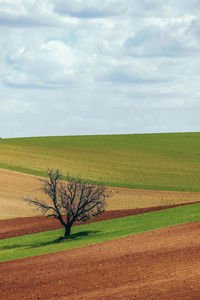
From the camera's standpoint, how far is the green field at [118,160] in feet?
217

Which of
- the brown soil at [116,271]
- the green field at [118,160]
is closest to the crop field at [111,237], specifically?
the brown soil at [116,271]

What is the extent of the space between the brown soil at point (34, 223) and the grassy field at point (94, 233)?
2.12 m

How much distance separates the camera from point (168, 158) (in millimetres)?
82688

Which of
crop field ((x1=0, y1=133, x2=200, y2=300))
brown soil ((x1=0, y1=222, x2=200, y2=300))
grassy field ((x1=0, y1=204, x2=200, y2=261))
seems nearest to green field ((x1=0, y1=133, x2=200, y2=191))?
crop field ((x1=0, y1=133, x2=200, y2=300))

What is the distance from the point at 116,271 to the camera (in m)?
23.5

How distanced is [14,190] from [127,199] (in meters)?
13.1

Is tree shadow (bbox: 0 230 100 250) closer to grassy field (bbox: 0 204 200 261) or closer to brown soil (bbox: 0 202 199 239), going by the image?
grassy field (bbox: 0 204 200 261)

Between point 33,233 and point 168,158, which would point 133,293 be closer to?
point 33,233

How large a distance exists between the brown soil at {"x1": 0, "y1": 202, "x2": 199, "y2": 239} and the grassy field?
83.3 inches

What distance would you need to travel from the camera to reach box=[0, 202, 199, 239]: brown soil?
42513 millimetres

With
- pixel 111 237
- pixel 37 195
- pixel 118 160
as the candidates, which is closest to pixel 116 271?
pixel 111 237

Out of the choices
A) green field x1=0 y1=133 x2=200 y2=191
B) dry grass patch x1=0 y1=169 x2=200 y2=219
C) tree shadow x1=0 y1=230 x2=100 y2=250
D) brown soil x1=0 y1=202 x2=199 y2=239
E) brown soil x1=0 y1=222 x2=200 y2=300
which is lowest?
brown soil x1=0 y1=222 x2=200 y2=300

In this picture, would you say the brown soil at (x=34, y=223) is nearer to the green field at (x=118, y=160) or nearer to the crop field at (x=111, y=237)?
the crop field at (x=111, y=237)

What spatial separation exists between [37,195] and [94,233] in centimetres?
2134
